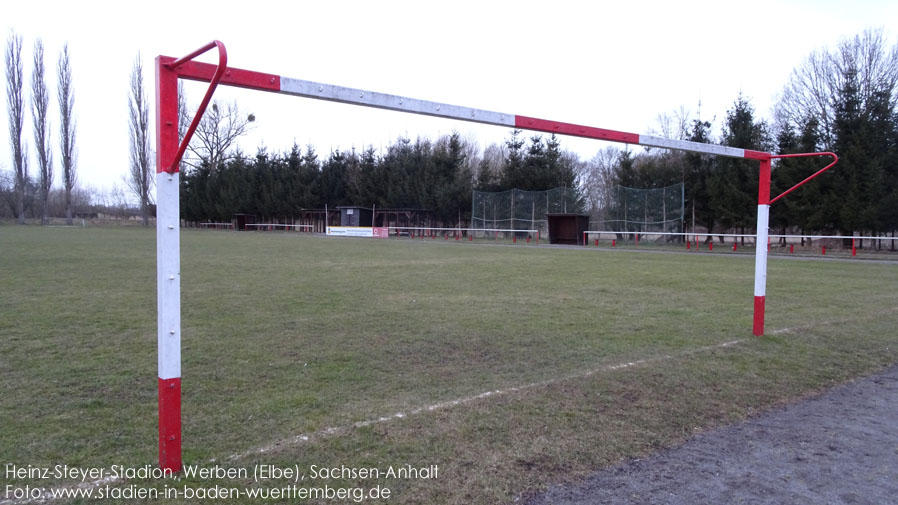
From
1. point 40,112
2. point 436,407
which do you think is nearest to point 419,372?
point 436,407

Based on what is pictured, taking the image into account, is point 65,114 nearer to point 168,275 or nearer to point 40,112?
point 40,112

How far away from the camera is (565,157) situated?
4559 centimetres

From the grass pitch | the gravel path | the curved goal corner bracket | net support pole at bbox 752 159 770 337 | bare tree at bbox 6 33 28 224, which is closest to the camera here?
the curved goal corner bracket

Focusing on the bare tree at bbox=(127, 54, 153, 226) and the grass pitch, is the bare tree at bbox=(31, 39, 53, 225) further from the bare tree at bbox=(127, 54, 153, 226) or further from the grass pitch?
the grass pitch

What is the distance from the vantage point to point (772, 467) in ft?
11.2

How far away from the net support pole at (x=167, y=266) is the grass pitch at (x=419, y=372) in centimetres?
31

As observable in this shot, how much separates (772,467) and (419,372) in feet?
9.62

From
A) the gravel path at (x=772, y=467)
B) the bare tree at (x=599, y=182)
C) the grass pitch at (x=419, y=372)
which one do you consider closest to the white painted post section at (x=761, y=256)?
the grass pitch at (x=419, y=372)

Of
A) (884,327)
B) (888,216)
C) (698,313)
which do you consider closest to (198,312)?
(698,313)

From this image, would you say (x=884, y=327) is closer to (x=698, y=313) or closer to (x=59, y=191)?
(x=698, y=313)

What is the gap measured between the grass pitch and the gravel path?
0.18 meters

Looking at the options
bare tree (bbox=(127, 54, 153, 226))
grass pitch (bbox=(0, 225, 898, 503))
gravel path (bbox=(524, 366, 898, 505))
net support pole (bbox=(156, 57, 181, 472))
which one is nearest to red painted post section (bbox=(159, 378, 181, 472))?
net support pole (bbox=(156, 57, 181, 472))

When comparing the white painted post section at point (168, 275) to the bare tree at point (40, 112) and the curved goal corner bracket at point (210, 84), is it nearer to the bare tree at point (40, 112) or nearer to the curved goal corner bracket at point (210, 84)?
the curved goal corner bracket at point (210, 84)

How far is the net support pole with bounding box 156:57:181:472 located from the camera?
3076 millimetres
